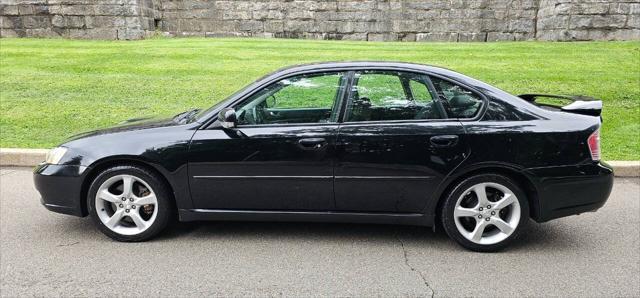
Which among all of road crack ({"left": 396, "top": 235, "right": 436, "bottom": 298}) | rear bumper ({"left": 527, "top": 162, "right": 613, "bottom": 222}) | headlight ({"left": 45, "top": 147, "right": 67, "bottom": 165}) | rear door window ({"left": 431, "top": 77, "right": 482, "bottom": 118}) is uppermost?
rear door window ({"left": 431, "top": 77, "right": 482, "bottom": 118})

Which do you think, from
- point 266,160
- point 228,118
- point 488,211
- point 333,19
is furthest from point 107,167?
point 333,19

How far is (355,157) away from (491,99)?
119 centimetres

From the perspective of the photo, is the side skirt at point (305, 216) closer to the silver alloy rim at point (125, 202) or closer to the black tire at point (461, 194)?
the black tire at point (461, 194)

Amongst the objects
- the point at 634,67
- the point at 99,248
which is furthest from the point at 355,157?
the point at 634,67

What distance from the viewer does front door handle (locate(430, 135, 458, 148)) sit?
3.77 metres

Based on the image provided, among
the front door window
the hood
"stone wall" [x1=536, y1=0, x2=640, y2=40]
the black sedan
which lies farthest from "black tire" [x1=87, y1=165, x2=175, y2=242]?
"stone wall" [x1=536, y1=0, x2=640, y2=40]

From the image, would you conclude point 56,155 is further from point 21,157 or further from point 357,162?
point 21,157

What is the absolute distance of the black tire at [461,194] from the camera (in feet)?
12.5

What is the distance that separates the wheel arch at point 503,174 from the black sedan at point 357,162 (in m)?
0.01

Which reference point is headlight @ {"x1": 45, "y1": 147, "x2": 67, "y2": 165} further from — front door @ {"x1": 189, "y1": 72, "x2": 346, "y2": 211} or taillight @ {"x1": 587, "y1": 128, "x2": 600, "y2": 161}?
taillight @ {"x1": 587, "y1": 128, "x2": 600, "y2": 161}

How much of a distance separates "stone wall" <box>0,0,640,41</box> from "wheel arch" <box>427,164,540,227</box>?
1306cm

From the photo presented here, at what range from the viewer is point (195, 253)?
151 inches

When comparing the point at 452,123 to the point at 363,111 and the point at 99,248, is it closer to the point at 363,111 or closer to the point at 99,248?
the point at 363,111

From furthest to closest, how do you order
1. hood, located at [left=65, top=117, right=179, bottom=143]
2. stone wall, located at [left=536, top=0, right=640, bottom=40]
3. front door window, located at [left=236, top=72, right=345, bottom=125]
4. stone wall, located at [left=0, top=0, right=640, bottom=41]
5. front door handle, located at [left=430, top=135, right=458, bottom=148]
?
stone wall, located at [left=0, top=0, right=640, bottom=41] < stone wall, located at [left=536, top=0, right=640, bottom=40] < hood, located at [left=65, top=117, right=179, bottom=143] < front door window, located at [left=236, top=72, right=345, bottom=125] < front door handle, located at [left=430, top=135, right=458, bottom=148]
